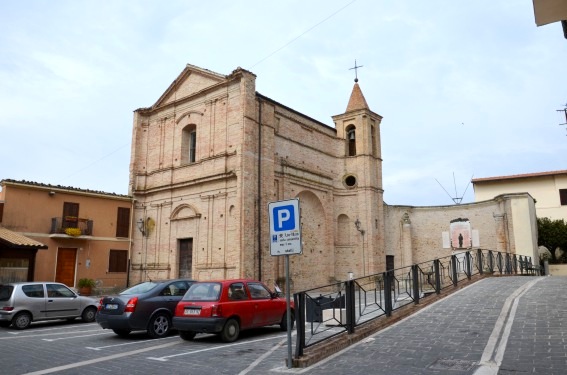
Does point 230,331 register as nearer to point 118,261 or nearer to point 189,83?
point 118,261

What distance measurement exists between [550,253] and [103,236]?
99.4 feet

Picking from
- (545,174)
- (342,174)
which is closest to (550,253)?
(545,174)

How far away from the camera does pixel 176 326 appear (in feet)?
34.8

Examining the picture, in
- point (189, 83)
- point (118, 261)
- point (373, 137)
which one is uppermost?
point (189, 83)

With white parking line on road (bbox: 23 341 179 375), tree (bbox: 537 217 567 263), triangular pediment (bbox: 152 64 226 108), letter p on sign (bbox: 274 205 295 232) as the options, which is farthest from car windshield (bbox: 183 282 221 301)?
tree (bbox: 537 217 567 263)

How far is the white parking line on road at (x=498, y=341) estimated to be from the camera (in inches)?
268

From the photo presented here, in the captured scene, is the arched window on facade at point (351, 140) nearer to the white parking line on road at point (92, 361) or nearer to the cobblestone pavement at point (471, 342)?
the cobblestone pavement at point (471, 342)

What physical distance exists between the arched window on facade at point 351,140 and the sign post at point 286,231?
2331cm

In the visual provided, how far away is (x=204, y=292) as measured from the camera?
10875 mm

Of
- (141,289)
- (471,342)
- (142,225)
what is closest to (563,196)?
(142,225)

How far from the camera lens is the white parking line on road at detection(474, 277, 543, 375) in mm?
6809

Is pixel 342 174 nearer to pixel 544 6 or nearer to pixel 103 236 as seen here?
pixel 103 236

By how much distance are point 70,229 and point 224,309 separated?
1607 cm

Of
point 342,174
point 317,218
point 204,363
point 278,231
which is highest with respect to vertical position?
point 342,174
